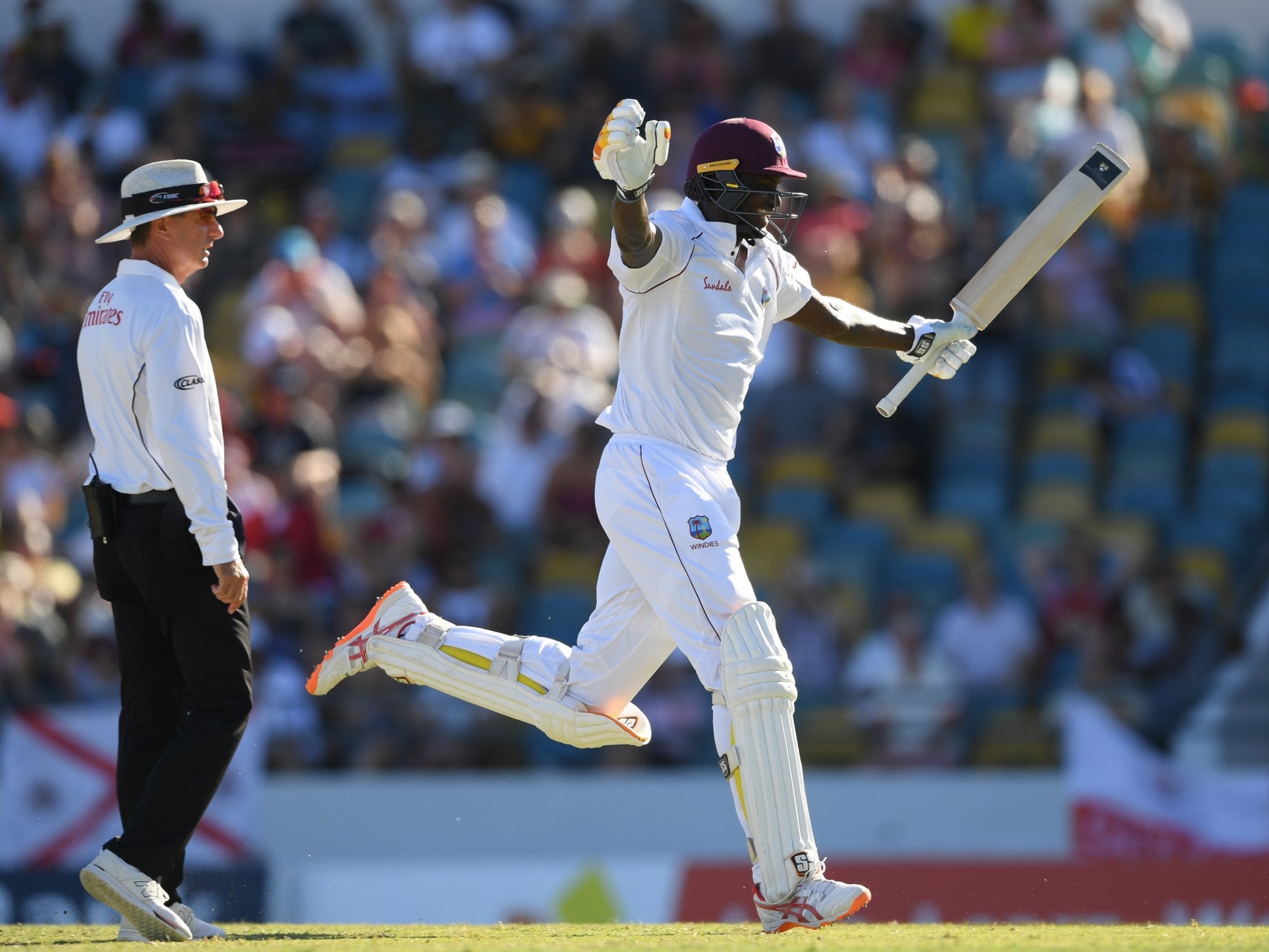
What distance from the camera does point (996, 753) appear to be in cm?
1035

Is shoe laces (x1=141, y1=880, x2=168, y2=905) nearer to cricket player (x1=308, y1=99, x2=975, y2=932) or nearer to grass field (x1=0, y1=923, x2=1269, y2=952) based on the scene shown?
grass field (x1=0, y1=923, x2=1269, y2=952)

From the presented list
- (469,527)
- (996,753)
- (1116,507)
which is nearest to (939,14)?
(1116,507)

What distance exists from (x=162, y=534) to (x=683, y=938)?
207 cm

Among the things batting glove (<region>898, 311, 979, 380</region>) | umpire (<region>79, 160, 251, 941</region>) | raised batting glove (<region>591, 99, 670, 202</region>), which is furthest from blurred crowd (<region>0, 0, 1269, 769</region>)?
raised batting glove (<region>591, 99, 670, 202</region>)

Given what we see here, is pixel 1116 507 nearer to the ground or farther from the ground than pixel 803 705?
farther from the ground

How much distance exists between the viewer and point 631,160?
5809 mm

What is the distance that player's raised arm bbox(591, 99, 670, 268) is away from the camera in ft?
19.0

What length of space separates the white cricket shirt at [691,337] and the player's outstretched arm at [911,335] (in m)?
0.53

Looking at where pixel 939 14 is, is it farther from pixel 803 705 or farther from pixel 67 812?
pixel 67 812

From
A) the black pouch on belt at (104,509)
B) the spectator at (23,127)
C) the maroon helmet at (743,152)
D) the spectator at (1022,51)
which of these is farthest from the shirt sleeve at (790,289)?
the spectator at (23,127)

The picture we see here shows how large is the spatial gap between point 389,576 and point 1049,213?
5.77m

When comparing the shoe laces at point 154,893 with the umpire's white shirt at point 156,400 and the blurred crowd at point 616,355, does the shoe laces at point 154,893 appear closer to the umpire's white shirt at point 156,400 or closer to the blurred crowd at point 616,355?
the umpire's white shirt at point 156,400

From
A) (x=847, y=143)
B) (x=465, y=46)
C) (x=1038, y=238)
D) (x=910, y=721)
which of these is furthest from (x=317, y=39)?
(x=1038, y=238)

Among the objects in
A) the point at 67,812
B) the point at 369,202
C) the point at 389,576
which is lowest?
the point at 67,812
